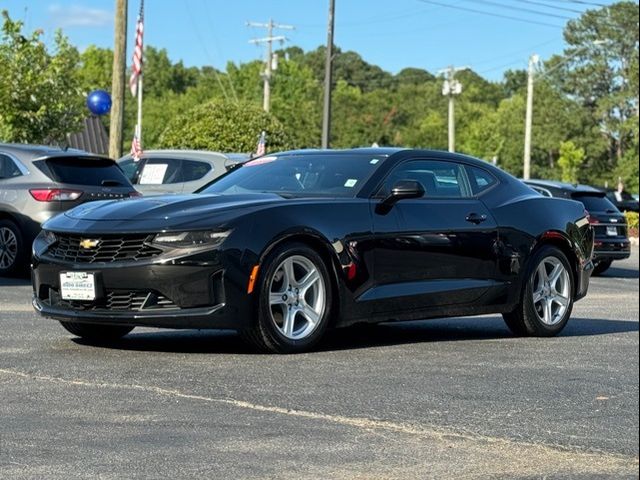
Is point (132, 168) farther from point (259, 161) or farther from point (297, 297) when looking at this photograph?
point (297, 297)

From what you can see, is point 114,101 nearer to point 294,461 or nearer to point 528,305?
point 528,305

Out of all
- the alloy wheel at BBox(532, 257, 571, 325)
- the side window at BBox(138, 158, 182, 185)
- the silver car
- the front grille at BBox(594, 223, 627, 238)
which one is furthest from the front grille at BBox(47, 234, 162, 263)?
the front grille at BBox(594, 223, 627, 238)

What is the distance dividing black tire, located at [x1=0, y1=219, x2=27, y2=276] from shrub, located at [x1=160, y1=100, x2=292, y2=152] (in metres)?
23.7

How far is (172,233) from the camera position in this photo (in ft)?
27.6

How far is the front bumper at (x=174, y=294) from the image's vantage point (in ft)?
27.4

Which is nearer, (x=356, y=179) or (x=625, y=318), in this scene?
(x=356, y=179)

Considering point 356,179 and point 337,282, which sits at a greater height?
point 356,179

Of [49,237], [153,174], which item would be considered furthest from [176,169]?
[49,237]

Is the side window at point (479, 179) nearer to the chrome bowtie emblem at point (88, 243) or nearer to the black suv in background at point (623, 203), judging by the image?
the chrome bowtie emblem at point (88, 243)

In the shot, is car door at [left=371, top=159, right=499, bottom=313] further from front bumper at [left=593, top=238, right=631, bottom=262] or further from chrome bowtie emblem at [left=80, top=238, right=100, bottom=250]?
front bumper at [left=593, top=238, right=631, bottom=262]

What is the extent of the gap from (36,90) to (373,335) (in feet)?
79.4

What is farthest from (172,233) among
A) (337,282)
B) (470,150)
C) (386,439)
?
(470,150)

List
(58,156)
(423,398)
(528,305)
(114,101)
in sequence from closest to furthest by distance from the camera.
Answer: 1. (423,398)
2. (528,305)
3. (58,156)
4. (114,101)

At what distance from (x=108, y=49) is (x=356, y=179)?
13732 cm
